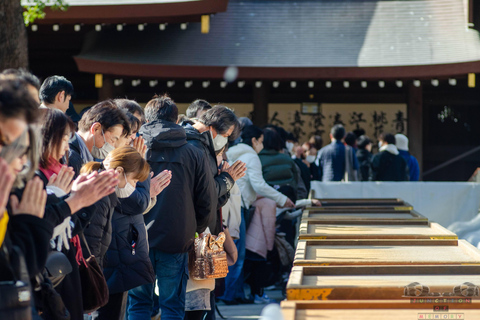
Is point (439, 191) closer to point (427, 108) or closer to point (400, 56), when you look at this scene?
point (400, 56)

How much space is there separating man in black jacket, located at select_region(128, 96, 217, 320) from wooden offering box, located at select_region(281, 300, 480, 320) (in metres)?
1.65

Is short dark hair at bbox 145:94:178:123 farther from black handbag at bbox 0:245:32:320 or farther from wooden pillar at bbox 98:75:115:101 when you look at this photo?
wooden pillar at bbox 98:75:115:101

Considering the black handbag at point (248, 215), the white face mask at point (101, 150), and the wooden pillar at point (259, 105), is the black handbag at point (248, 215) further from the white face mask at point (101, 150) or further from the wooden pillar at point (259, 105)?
the wooden pillar at point (259, 105)

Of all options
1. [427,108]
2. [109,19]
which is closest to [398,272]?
[109,19]

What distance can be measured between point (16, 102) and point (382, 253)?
2.17 metres

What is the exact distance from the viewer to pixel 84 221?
109 inches

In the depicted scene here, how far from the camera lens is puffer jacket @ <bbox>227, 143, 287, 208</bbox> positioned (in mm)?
6094

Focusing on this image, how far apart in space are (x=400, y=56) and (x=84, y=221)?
389 inches

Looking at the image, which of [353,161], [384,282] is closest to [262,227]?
[353,161]

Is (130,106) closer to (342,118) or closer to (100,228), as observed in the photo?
(100,228)

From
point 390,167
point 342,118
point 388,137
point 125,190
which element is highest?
point 125,190

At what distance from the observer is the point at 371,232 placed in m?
4.15

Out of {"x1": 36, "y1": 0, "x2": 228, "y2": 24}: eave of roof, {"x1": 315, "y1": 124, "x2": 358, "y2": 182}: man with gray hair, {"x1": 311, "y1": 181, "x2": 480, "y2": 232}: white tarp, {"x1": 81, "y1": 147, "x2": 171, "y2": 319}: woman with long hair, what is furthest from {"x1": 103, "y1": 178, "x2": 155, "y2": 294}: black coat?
{"x1": 36, "y1": 0, "x2": 228, "y2": 24}: eave of roof

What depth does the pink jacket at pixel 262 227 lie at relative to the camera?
6266 mm
